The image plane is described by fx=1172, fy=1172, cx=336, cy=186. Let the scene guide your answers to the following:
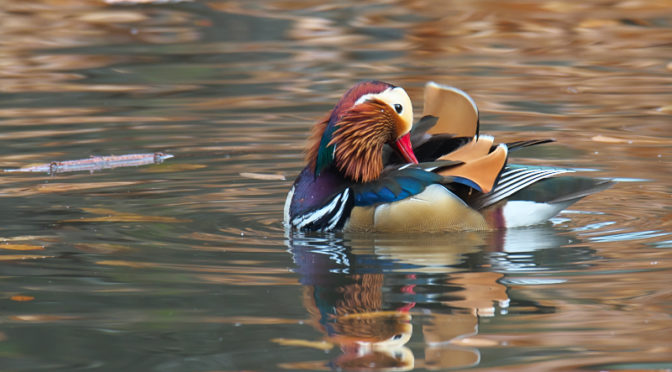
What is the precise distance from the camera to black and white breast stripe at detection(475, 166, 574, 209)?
7219mm

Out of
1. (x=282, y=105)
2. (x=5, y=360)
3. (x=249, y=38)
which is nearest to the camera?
(x=5, y=360)

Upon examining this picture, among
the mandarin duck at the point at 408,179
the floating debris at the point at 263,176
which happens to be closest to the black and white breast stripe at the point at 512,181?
the mandarin duck at the point at 408,179

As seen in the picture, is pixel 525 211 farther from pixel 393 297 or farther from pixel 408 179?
pixel 393 297

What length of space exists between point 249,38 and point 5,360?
44.3 ft

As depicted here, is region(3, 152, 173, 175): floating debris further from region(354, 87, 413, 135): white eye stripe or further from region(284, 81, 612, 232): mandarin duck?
region(354, 87, 413, 135): white eye stripe

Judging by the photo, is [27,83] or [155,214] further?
[27,83]

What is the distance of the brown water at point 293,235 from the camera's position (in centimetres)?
496

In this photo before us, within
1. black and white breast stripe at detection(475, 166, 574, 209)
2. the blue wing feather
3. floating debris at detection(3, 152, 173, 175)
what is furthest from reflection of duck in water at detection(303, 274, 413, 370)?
floating debris at detection(3, 152, 173, 175)

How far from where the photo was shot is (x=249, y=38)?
18016mm

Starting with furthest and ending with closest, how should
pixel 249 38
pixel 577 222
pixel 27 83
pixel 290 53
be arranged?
1. pixel 249 38
2. pixel 290 53
3. pixel 27 83
4. pixel 577 222

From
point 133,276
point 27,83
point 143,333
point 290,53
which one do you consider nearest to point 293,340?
point 143,333

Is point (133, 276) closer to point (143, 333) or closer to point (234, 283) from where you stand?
point (234, 283)

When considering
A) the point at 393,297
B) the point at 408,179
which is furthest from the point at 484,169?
the point at 393,297

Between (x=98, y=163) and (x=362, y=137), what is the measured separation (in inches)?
133
